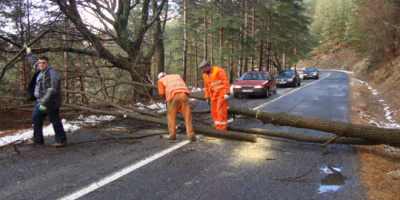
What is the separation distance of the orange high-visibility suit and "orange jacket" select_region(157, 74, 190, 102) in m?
0.94

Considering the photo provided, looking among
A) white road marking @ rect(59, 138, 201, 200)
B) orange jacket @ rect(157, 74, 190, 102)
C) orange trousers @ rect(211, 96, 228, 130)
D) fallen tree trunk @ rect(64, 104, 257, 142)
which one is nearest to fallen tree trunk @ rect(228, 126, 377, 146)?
fallen tree trunk @ rect(64, 104, 257, 142)

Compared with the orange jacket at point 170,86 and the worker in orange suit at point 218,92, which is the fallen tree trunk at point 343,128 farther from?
the orange jacket at point 170,86

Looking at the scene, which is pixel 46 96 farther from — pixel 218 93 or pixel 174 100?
pixel 218 93

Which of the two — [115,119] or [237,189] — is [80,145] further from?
[237,189]

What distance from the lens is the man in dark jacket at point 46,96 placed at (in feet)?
15.5

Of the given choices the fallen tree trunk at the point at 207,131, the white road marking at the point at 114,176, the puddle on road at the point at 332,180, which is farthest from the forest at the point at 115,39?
the puddle on road at the point at 332,180

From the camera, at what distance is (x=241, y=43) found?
70.6ft

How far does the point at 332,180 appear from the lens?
3.60 metres

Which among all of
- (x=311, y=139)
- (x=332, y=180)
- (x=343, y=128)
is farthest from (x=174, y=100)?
(x=343, y=128)

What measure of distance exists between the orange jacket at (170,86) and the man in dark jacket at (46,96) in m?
2.01

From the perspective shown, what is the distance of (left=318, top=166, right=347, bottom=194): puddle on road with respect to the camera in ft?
11.0

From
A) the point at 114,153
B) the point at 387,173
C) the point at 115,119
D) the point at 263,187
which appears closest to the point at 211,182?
the point at 263,187

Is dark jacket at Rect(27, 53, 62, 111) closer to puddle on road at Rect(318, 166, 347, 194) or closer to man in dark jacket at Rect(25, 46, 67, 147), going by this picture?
man in dark jacket at Rect(25, 46, 67, 147)

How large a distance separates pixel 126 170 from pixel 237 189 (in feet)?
5.65
